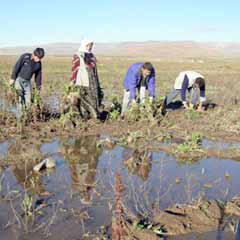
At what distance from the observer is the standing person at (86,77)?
9141mm

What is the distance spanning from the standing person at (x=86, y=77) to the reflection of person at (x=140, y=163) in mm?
2371

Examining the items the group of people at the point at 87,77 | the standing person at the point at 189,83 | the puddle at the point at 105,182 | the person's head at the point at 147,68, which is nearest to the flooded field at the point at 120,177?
the puddle at the point at 105,182

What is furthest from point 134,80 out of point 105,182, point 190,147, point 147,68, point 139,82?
point 105,182

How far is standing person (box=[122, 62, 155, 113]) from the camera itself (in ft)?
30.9

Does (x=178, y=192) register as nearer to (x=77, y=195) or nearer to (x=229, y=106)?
(x=77, y=195)

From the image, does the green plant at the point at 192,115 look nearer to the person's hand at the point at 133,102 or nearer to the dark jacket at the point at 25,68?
the person's hand at the point at 133,102

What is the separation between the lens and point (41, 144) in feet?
25.7

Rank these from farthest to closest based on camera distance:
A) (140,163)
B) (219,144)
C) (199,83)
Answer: (199,83), (219,144), (140,163)

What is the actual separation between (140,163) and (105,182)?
1037 mm

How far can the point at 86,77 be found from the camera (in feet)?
30.4

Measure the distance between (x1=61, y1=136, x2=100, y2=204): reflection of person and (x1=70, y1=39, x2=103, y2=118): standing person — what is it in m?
1.26

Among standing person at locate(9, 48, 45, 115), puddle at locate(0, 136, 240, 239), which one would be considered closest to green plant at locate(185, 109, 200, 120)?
puddle at locate(0, 136, 240, 239)

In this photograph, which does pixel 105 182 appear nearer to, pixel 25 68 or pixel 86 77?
pixel 86 77

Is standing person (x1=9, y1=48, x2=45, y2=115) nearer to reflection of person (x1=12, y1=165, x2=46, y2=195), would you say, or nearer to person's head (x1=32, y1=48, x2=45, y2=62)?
person's head (x1=32, y1=48, x2=45, y2=62)
